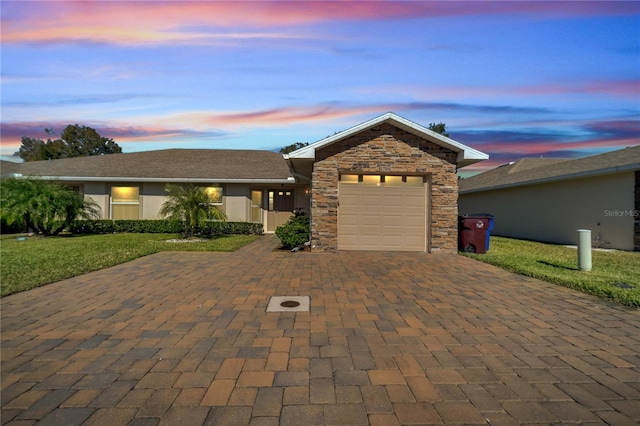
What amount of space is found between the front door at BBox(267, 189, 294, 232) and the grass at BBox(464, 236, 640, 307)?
34.2ft

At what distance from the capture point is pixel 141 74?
9.77 meters

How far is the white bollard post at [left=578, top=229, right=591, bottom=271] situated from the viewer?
717 cm

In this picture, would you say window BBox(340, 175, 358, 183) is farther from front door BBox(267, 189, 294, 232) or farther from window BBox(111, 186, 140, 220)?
window BBox(111, 186, 140, 220)

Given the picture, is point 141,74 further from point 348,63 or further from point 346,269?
point 346,269

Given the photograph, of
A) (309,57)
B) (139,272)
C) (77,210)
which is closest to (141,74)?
(309,57)

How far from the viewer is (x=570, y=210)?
531 inches

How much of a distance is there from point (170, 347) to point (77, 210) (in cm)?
1461

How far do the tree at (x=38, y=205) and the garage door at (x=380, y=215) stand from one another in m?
12.4

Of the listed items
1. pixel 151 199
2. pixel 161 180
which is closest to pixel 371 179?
pixel 161 180

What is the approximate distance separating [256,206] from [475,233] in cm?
1127

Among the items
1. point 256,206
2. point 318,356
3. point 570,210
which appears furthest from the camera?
point 256,206

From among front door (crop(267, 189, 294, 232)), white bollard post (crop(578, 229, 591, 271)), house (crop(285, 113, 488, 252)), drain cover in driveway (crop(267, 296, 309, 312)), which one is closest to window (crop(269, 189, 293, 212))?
front door (crop(267, 189, 294, 232))

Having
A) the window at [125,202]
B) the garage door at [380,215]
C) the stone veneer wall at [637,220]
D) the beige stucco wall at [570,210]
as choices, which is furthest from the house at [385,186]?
the window at [125,202]

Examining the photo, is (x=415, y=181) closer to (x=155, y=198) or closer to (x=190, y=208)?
(x=190, y=208)
